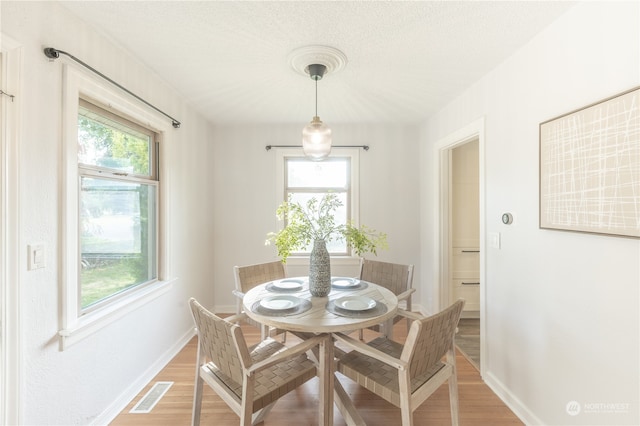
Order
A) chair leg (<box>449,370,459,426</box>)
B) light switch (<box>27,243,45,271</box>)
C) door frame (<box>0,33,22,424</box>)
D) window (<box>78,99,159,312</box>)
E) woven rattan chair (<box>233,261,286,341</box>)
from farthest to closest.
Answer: woven rattan chair (<box>233,261,286,341</box>) → window (<box>78,99,159,312</box>) → chair leg (<box>449,370,459,426</box>) → light switch (<box>27,243,45,271</box>) → door frame (<box>0,33,22,424</box>)

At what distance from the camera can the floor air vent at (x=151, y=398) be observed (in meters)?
1.83

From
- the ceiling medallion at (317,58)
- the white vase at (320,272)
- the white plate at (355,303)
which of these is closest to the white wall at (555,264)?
the white plate at (355,303)

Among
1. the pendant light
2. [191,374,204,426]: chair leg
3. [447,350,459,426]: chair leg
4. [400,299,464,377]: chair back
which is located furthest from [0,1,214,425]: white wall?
[447,350,459,426]: chair leg

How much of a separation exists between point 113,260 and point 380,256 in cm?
271

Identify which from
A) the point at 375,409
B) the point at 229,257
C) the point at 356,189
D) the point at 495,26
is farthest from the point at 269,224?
the point at 495,26

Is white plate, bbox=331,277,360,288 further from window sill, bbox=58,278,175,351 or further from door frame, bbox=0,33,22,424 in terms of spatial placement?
door frame, bbox=0,33,22,424

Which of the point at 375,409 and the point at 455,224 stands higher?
the point at 455,224

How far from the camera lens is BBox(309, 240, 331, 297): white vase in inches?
73.9

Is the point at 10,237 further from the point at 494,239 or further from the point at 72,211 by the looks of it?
the point at 494,239

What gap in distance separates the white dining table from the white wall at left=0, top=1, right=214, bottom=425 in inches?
36.2

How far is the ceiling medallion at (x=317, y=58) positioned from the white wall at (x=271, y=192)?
58.0 inches

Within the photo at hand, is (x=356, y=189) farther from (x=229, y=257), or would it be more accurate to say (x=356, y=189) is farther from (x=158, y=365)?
(x=158, y=365)

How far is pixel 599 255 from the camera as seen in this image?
132cm

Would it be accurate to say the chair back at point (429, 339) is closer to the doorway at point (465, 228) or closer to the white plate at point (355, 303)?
the white plate at point (355, 303)
